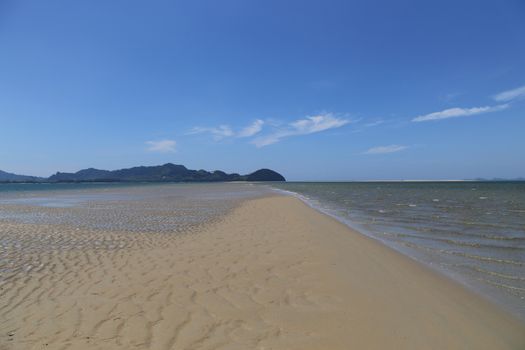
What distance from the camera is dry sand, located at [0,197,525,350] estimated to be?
4.08m

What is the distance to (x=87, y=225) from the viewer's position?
1406cm

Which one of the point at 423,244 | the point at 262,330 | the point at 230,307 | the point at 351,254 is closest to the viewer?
the point at 262,330

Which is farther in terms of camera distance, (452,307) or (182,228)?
(182,228)

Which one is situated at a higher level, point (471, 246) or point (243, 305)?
point (243, 305)

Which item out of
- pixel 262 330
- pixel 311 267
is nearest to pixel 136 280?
pixel 262 330

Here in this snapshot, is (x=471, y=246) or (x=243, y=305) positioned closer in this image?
(x=243, y=305)

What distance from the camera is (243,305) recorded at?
202 inches

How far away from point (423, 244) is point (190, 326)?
30.3 ft

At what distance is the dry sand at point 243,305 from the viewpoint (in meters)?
4.08

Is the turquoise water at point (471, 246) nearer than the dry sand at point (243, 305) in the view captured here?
No

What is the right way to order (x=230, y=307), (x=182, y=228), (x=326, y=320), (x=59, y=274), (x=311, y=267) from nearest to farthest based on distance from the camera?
(x=326, y=320), (x=230, y=307), (x=59, y=274), (x=311, y=267), (x=182, y=228)

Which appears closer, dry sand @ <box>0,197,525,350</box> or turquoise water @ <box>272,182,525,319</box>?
dry sand @ <box>0,197,525,350</box>

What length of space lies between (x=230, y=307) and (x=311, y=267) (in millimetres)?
2991

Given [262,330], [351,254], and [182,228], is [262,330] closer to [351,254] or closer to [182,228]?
[351,254]
